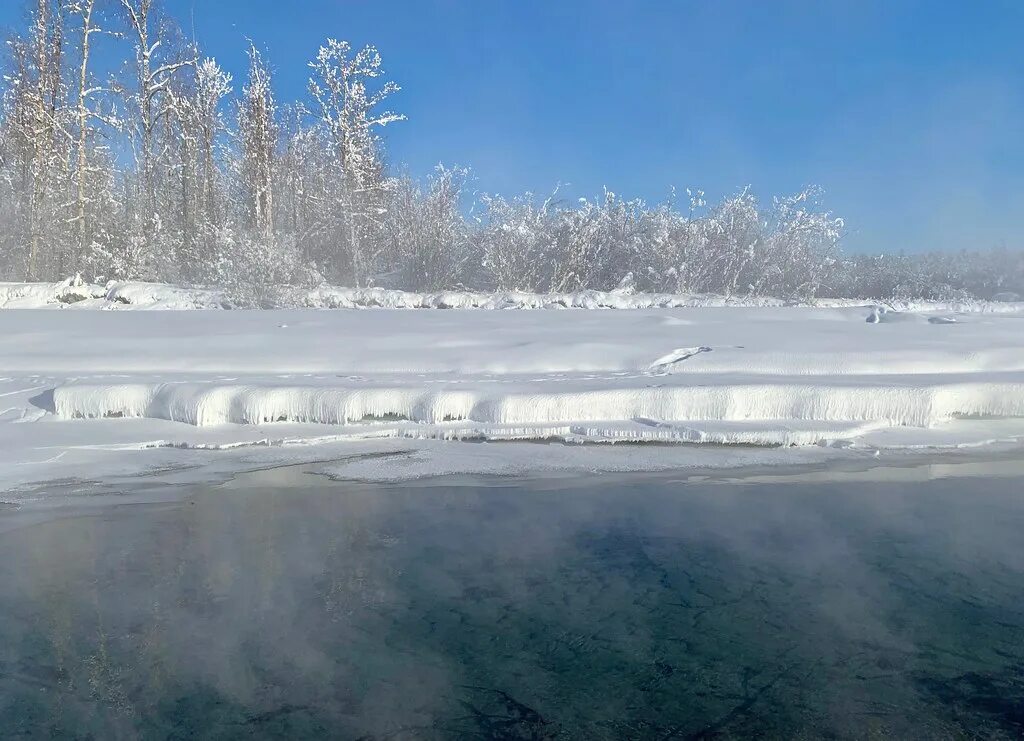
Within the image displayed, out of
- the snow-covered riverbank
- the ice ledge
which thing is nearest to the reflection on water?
the snow-covered riverbank

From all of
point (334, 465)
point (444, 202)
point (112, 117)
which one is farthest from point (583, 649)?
point (444, 202)

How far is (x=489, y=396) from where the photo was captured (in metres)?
5.89

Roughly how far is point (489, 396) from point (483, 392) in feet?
0.32

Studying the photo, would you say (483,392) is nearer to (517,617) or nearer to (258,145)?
(517,617)

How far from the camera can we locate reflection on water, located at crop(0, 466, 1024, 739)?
2.36 m

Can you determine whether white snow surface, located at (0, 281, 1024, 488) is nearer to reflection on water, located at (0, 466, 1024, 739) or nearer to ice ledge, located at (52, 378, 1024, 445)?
ice ledge, located at (52, 378, 1024, 445)

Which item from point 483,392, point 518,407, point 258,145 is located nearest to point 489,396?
point 483,392

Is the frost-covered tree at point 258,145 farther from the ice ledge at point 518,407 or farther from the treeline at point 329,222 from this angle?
the ice ledge at point 518,407

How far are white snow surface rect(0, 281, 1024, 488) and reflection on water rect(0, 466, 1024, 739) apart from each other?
93cm

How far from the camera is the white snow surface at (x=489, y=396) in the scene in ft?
17.1

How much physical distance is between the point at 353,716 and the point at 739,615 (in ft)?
4.72

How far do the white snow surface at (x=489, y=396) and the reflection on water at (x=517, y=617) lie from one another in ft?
3.06

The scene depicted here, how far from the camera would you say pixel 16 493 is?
4.27 meters

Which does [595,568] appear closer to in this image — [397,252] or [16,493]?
[16,493]
